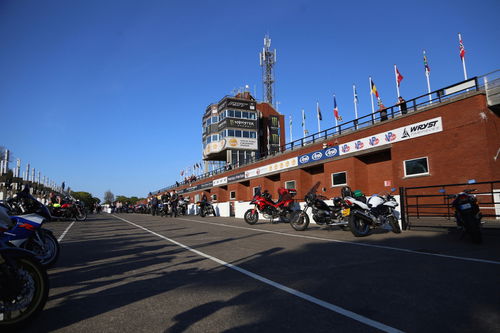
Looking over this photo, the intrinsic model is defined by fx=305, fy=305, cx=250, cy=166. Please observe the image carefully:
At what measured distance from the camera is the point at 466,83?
1464cm

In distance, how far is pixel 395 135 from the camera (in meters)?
17.8

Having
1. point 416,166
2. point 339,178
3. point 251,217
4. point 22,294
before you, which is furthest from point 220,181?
point 22,294

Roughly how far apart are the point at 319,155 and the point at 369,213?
1405 cm

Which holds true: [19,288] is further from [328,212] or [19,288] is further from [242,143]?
[242,143]

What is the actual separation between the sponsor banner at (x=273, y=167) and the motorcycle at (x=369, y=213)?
53.4 feet

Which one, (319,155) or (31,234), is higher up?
(319,155)

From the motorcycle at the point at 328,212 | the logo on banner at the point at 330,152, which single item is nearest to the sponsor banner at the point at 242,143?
the logo on banner at the point at 330,152

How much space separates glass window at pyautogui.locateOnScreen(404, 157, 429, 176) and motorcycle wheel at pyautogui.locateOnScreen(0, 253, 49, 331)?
1747 centimetres

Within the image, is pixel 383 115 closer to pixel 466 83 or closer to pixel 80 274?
pixel 466 83

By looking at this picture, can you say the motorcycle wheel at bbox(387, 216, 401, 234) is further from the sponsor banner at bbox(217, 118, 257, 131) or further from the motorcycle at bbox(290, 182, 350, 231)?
Result: the sponsor banner at bbox(217, 118, 257, 131)

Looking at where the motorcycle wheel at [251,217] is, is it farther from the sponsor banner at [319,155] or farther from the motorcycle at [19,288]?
the motorcycle at [19,288]

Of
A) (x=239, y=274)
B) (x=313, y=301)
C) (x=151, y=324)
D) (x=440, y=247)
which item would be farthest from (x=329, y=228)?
(x=151, y=324)

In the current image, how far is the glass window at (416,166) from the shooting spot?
53.6ft

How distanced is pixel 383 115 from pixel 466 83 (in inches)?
185
